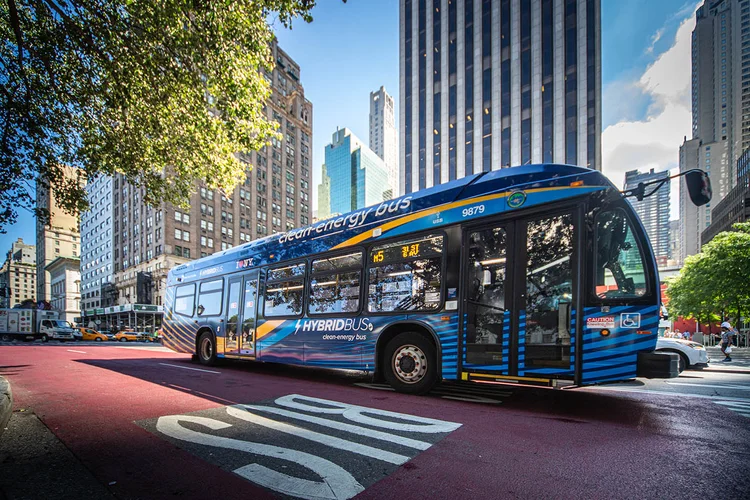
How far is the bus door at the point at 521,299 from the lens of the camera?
4.81 meters

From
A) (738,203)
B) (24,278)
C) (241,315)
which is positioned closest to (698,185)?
(241,315)

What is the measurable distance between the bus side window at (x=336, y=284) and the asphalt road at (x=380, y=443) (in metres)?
1.70

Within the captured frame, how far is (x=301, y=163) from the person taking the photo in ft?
240

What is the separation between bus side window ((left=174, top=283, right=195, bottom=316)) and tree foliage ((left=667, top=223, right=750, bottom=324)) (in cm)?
3108

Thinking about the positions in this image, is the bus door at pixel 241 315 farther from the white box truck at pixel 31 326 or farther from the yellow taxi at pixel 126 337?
the yellow taxi at pixel 126 337

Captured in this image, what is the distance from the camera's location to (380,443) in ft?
11.4

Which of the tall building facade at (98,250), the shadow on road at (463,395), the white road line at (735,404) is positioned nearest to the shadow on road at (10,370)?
the shadow on road at (463,395)

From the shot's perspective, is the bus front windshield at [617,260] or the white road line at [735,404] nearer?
the bus front windshield at [617,260]

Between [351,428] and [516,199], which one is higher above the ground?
[516,199]

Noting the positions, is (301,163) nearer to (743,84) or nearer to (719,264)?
(719,264)

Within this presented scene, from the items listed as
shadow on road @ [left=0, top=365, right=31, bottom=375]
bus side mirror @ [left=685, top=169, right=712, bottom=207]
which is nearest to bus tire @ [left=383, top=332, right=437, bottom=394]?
bus side mirror @ [left=685, top=169, right=712, bottom=207]

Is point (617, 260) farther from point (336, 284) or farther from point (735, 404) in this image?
point (336, 284)

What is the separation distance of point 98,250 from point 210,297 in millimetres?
81457

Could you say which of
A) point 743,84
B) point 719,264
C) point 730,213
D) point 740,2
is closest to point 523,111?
point 719,264
